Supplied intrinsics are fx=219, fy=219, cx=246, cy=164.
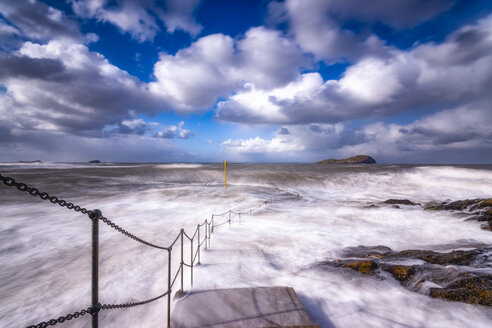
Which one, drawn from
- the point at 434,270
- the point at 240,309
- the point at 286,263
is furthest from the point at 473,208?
the point at 240,309

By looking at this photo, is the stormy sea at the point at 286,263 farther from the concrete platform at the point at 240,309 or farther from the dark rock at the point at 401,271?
the concrete platform at the point at 240,309

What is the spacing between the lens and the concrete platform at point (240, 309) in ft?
Result: 10.7

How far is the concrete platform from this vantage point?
3.26m

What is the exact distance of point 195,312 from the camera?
11.4 feet

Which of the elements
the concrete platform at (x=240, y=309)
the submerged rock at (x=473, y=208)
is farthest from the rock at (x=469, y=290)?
the submerged rock at (x=473, y=208)

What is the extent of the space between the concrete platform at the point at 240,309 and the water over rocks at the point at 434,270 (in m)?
2.69

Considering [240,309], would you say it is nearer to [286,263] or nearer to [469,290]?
[286,263]

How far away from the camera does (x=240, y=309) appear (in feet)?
11.6

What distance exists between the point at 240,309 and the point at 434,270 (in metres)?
5.07

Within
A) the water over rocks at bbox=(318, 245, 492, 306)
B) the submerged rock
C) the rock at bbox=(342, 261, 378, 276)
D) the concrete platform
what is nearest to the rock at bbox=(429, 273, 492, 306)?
the water over rocks at bbox=(318, 245, 492, 306)

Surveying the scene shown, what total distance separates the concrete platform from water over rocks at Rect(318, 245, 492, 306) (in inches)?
106

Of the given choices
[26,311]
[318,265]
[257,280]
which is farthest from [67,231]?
[318,265]

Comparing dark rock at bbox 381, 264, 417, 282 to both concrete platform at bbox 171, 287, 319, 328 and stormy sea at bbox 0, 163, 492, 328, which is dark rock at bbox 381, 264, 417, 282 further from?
concrete platform at bbox 171, 287, 319, 328

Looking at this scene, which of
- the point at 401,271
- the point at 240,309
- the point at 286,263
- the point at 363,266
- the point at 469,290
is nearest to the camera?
the point at 240,309
